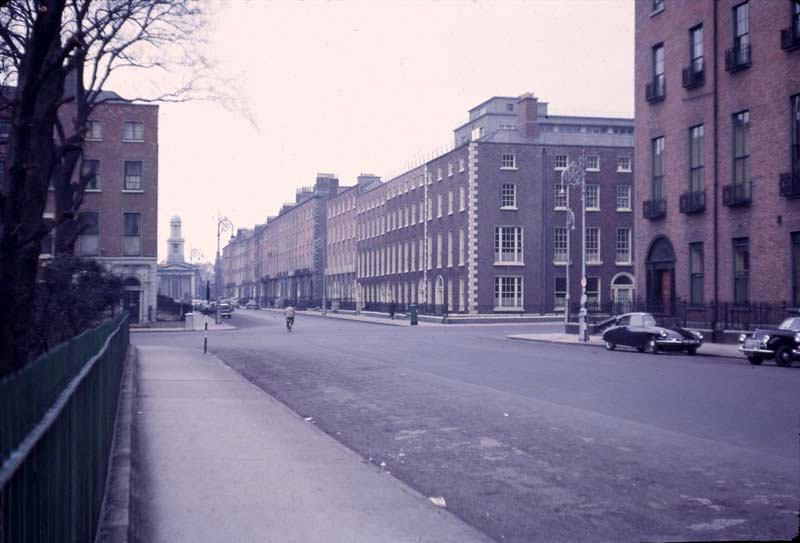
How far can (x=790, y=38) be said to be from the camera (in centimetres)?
2952

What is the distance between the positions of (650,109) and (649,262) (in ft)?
24.8

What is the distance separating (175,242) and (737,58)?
109584mm

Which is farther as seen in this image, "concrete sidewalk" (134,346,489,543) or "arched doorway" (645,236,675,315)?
"arched doorway" (645,236,675,315)

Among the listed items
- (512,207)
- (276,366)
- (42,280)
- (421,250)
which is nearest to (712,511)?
(42,280)

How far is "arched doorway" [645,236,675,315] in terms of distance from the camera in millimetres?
37688

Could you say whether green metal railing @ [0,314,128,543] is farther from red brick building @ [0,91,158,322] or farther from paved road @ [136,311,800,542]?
red brick building @ [0,91,158,322]

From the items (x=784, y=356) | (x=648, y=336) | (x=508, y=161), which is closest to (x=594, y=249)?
(x=508, y=161)

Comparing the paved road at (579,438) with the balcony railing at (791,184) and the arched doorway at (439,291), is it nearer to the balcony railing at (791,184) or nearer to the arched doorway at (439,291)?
the balcony railing at (791,184)

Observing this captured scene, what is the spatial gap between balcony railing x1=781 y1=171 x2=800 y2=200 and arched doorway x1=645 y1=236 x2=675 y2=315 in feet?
26.6

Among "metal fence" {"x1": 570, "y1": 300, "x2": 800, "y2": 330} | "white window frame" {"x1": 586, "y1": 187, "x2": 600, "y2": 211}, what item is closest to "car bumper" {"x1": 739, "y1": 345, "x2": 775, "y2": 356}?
"metal fence" {"x1": 570, "y1": 300, "x2": 800, "y2": 330}

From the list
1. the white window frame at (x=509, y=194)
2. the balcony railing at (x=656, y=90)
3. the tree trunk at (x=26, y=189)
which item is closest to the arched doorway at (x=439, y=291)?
the white window frame at (x=509, y=194)

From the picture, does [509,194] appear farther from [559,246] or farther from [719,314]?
[719,314]

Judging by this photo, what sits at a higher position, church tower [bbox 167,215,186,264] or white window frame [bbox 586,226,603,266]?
church tower [bbox 167,215,186,264]

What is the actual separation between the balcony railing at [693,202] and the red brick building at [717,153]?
5cm
